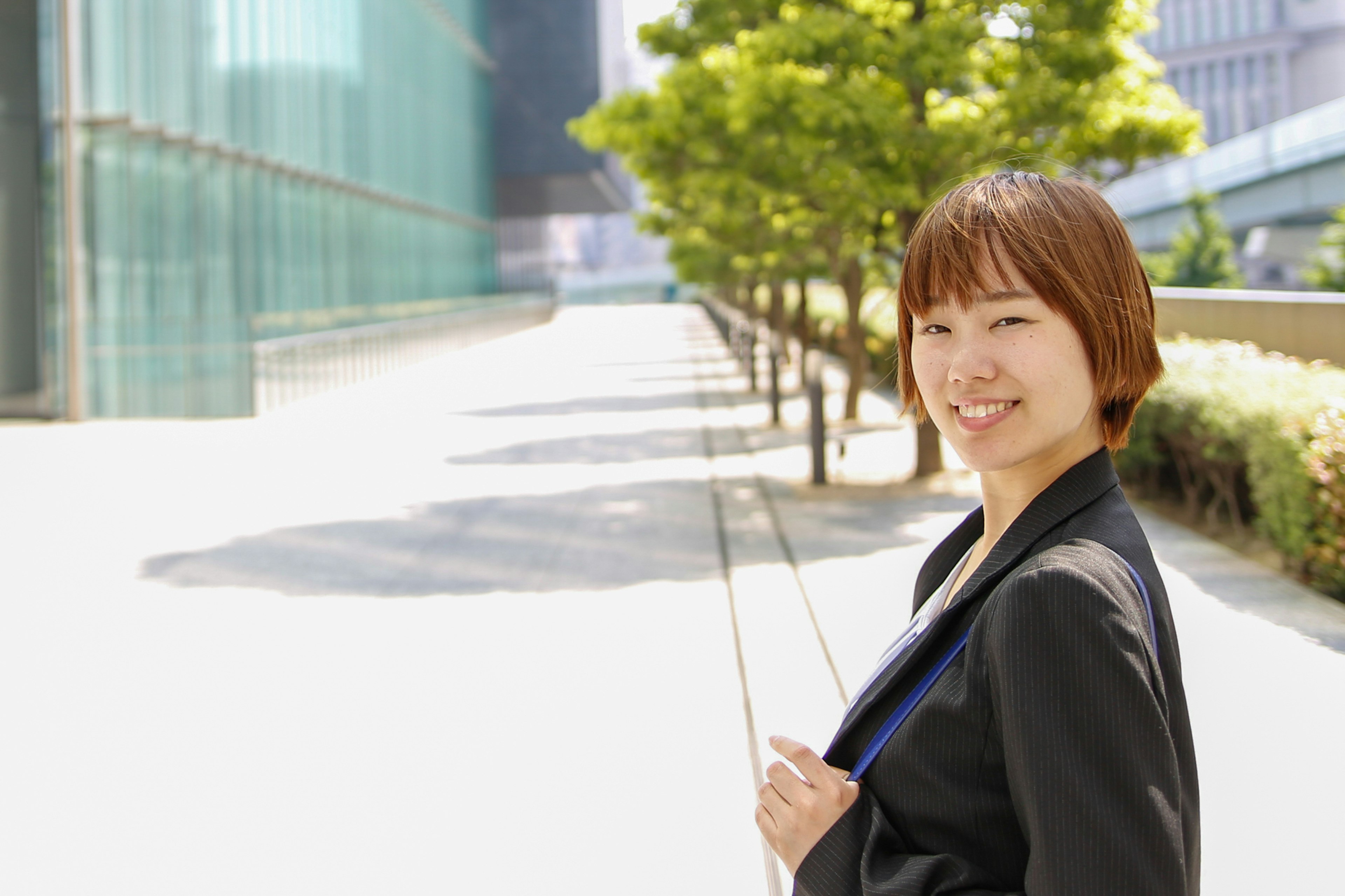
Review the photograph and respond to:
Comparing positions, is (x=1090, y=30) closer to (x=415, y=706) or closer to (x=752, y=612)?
(x=752, y=612)

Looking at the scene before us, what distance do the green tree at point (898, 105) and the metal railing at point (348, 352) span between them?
948 cm

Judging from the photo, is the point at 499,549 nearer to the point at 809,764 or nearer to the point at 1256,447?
the point at 1256,447

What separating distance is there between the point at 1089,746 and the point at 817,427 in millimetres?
11313

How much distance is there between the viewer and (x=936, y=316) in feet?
5.41

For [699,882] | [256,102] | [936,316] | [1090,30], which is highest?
[256,102]

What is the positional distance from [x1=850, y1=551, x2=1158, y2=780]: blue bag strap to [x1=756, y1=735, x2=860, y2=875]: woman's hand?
29 millimetres

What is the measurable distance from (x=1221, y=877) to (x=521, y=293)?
199 feet

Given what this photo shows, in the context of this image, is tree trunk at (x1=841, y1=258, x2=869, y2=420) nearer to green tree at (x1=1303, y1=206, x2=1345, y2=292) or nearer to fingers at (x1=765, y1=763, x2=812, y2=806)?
green tree at (x1=1303, y1=206, x2=1345, y2=292)

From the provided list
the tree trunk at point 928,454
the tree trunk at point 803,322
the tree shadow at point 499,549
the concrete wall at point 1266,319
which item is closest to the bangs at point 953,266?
the tree shadow at point 499,549

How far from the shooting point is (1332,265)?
28844 mm

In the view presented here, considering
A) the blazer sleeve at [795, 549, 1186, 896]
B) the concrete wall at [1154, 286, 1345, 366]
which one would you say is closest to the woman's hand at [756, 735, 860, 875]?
the blazer sleeve at [795, 549, 1186, 896]

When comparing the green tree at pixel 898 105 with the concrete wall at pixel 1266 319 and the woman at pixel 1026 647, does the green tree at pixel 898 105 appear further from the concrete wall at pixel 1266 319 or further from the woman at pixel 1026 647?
the woman at pixel 1026 647

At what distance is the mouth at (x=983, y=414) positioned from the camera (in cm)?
159


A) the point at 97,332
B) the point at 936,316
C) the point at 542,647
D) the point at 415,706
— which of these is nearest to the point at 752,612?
the point at 542,647
